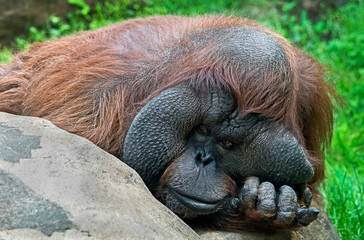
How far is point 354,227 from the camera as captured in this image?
378cm

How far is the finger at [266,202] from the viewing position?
275 cm

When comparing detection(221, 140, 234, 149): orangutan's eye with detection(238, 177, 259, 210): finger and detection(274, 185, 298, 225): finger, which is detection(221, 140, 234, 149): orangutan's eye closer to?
detection(238, 177, 259, 210): finger

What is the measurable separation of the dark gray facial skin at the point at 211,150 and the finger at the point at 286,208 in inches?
0.8

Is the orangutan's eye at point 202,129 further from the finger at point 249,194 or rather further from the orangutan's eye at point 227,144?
the finger at point 249,194

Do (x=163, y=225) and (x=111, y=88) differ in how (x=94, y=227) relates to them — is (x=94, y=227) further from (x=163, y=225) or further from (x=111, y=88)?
(x=111, y=88)

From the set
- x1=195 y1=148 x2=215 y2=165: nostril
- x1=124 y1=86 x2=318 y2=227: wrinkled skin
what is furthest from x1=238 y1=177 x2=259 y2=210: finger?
x1=195 y1=148 x2=215 y2=165: nostril

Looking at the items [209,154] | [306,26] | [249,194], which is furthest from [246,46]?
[306,26]

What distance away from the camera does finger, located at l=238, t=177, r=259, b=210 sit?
110 inches

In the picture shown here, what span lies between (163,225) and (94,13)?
18.0 ft

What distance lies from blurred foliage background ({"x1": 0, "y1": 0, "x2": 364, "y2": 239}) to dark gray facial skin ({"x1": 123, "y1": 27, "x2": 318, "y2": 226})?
2601 mm

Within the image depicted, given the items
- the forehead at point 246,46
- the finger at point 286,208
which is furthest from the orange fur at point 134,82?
the finger at point 286,208

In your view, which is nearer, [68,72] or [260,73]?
[260,73]

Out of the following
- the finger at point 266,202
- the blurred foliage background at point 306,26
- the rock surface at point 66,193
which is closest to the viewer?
the rock surface at point 66,193

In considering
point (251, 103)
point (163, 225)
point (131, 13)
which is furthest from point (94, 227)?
point (131, 13)
